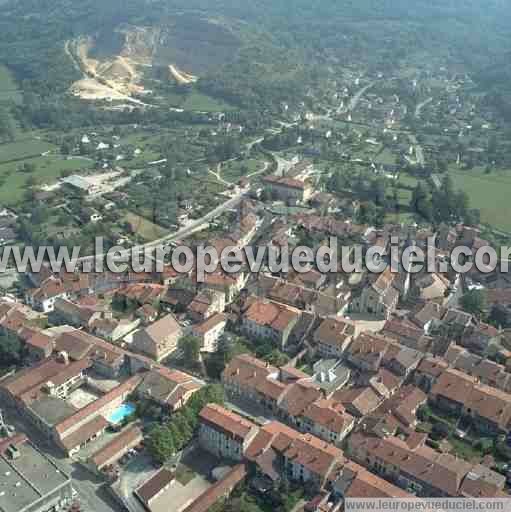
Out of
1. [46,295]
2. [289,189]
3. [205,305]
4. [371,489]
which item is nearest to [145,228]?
[46,295]

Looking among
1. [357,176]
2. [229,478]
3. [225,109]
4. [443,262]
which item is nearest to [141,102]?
[225,109]

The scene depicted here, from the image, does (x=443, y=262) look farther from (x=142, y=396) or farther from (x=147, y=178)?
(x=147, y=178)

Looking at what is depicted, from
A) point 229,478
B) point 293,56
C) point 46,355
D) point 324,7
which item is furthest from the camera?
point 324,7

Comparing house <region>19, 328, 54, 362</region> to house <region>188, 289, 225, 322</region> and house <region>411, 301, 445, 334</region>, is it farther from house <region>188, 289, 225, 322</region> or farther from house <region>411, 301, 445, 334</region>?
house <region>411, 301, 445, 334</region>

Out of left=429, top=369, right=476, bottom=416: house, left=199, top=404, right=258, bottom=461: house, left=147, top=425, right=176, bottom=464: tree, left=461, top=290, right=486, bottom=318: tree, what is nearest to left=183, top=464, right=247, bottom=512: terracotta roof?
left=199, top=404, right=258, bottom=461: house

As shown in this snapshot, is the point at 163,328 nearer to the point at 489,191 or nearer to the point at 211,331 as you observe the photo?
the point at 211,331
